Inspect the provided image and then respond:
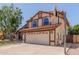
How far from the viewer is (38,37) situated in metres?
5.87

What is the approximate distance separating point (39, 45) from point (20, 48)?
32cm

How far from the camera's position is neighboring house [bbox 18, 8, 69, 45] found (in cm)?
575

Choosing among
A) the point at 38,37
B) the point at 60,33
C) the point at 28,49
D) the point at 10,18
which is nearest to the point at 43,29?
the point at 38,37

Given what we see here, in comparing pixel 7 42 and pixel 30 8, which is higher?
pixel 30 8

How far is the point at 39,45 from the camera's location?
5824 millimetres

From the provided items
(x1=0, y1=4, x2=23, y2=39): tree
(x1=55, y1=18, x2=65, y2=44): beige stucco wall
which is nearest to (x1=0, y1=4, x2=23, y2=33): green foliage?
(x1=0, y1=4, x2=23, y2=39): tree

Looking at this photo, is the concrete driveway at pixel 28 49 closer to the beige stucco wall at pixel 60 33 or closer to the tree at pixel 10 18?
the beige stucco wall at pixel 60 33

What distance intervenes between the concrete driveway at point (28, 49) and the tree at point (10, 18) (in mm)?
281

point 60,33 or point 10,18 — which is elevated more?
point 10,18

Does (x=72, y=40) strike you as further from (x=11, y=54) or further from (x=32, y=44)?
(x=11, y=54)

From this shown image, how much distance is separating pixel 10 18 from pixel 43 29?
0.59m

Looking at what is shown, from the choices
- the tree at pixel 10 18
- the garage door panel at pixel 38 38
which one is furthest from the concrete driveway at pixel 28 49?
the tree at pixel 10 18

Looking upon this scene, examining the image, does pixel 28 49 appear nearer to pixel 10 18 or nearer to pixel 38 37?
pixel 38 37
